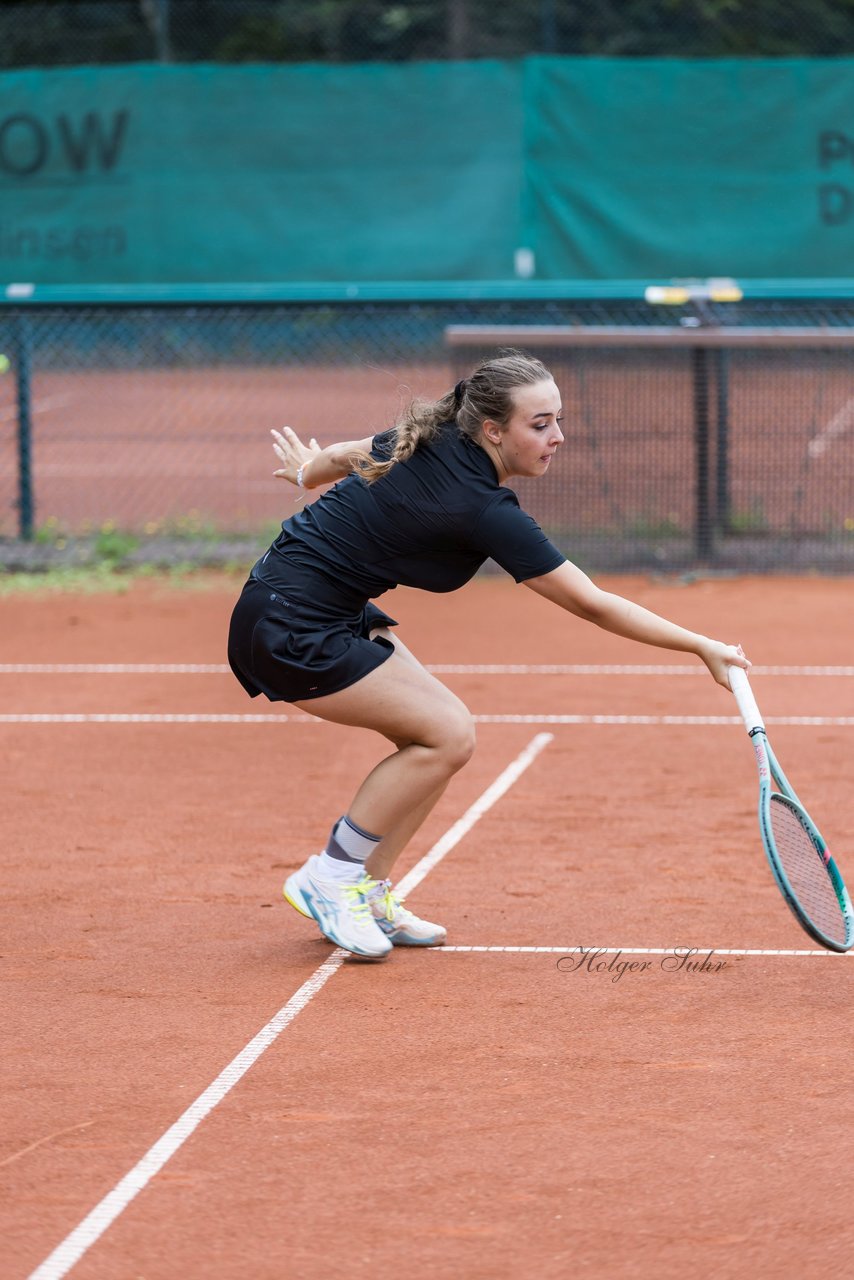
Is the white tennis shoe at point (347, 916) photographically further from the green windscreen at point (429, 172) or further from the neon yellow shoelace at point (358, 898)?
the green windscreen at point (429, 172)

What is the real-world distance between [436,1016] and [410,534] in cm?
116

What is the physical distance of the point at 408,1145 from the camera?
3.32 meters

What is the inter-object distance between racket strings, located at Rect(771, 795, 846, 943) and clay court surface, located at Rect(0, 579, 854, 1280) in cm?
24

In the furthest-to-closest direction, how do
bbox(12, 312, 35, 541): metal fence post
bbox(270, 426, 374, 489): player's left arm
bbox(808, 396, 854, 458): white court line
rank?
bbox(12, 312, 35, 541): metal fence post, bbox(808, 396, 854, 458): white court line, bbox(270, 426, 374, 489): player's left arm

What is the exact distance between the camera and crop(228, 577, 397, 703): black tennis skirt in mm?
4258

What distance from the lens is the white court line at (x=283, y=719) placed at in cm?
748

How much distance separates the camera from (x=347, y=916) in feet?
14.6

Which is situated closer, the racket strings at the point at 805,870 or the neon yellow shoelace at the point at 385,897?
the racket strings at the point at 805,870

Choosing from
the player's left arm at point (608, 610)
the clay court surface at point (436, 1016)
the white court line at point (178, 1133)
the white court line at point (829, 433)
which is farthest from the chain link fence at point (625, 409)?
the player's left arm at point (608, 610)

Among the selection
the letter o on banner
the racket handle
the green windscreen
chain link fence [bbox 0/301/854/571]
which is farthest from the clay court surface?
the letter o on banner

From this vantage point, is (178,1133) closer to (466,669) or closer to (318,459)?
(318,459)

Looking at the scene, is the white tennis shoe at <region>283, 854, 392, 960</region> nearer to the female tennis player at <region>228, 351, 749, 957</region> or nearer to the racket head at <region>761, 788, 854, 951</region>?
the female tennis player at <region>228, 351, 749, 957</region>

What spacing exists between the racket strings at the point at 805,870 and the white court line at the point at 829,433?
7826mm

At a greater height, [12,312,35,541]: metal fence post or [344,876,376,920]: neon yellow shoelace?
[344,876,376,920]: neon yellow shoelace
